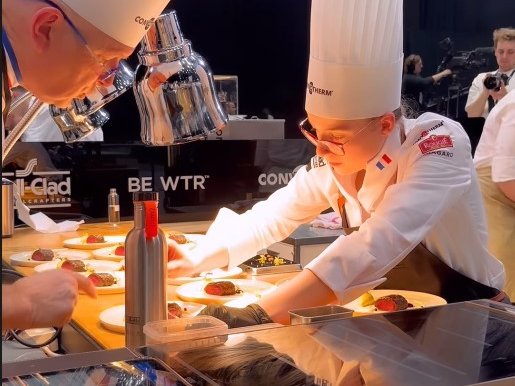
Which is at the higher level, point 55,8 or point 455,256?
point 55,8

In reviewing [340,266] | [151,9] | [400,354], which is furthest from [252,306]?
[151,9]

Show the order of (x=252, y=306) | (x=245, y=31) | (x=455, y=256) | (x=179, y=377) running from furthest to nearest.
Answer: (x=245, y=31) → (x=455, y=256) → (x=252, y=306) → (x=179, y=377)

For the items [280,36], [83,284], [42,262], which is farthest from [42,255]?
[280,36]

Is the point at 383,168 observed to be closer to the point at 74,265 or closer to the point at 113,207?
the point at 74,265

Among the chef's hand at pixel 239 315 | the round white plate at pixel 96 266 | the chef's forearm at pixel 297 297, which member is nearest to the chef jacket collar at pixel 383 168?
the chef's forearm at pixel 297 297

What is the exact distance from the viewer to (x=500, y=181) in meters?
3.49

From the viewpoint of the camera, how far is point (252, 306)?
146cm

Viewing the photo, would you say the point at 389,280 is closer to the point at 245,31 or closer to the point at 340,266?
the point at 340,266

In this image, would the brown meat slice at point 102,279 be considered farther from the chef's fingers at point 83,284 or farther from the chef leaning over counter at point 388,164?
the chef's fingers at point 83,284

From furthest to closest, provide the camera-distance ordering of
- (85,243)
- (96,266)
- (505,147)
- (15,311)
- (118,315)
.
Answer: (505,147) → (85,243) → (96,266) → (118,315) → (15,311)

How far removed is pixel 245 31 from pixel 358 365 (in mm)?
7568

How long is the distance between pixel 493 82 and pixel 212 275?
3.83 m

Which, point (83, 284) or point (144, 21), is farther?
point (144, 21)

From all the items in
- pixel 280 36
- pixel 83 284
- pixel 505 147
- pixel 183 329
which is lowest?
pixel 505 147
